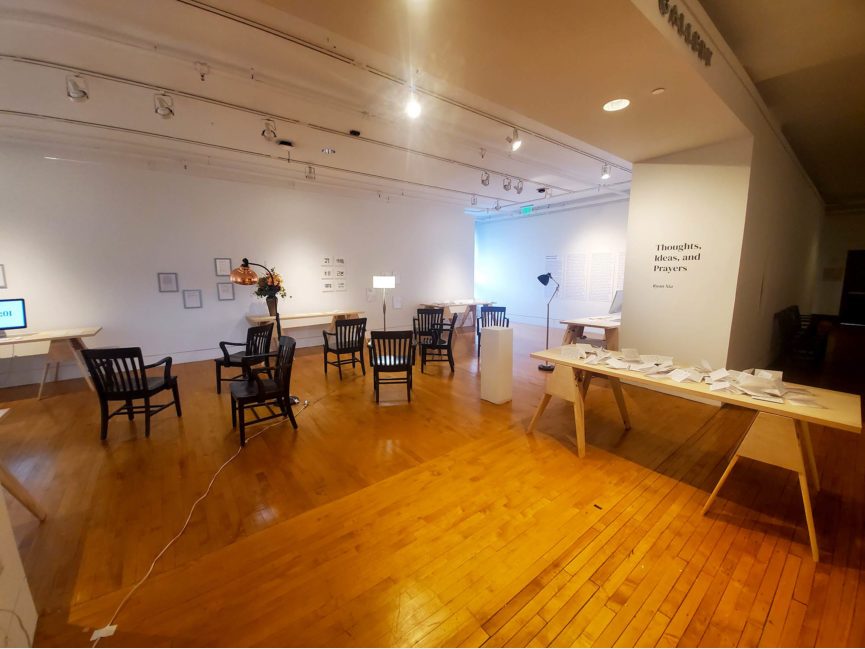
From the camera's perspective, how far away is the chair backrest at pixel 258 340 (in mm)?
4340

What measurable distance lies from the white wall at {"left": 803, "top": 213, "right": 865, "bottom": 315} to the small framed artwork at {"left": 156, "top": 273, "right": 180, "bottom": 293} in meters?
15.6

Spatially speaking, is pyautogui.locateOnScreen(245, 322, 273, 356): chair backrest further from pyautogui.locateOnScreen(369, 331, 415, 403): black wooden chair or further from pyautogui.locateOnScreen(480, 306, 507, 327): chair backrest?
pyautogui.locateOnScreen(480, 306, 507, 327): chair backrest

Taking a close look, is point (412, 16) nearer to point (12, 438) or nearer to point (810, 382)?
point (12, 438)

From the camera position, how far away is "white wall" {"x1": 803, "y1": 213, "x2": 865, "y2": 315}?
9.09 metres

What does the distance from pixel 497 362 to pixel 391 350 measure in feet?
4.52

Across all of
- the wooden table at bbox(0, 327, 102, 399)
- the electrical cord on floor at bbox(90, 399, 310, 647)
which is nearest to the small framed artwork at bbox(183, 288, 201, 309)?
the wooden table at bbox(0, 327, 102, 399)

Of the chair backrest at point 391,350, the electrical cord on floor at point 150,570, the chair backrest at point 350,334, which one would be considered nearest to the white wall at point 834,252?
the chair backrest at point 391,350

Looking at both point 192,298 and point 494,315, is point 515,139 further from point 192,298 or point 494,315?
point 192,298

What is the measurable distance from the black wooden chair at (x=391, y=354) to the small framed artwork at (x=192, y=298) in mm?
3761

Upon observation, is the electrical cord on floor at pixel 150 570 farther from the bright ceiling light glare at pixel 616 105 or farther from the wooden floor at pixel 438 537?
the bright ceiling light glare at pixel 616 105

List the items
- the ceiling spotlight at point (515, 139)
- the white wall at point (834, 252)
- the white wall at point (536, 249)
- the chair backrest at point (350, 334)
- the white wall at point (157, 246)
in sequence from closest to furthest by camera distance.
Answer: the ceiling spotlight at point (515, 139) < the white wall at point (157, 246) < the chair backrest at point (350, 334) < the white wall at point (536, 249) < the white wall at point (834, 252)

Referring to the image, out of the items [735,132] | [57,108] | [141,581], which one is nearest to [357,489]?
[141,581]

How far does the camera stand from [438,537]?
1895 millimetres

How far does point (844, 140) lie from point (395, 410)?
7321 millimetres
